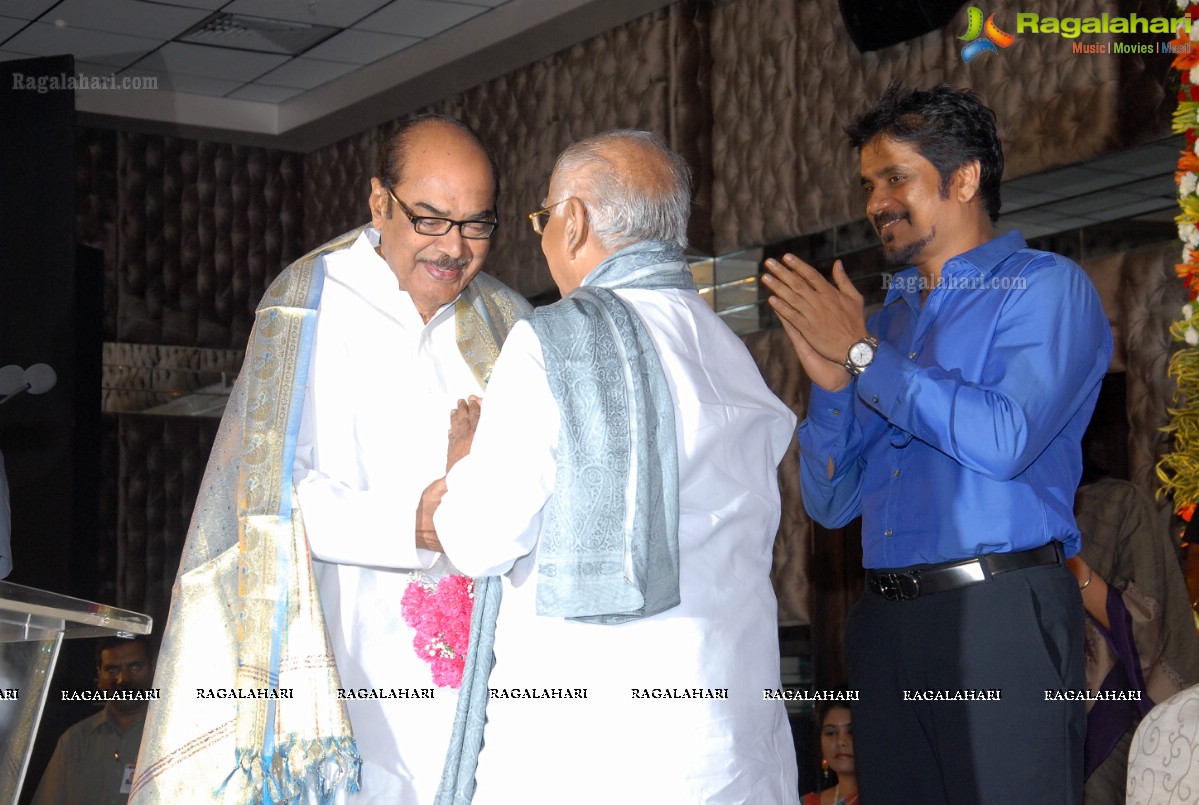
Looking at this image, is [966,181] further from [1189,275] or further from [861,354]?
[1189,275]

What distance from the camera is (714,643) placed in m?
2.10

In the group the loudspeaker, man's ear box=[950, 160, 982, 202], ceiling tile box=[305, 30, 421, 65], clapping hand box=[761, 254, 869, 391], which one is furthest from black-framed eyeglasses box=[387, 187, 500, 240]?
ceiling tile box=[305, 30, 421, 65]

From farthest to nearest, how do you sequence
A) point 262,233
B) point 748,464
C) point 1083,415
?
A: 1. point 262,233
2. point 1083,415
3. point 748,464

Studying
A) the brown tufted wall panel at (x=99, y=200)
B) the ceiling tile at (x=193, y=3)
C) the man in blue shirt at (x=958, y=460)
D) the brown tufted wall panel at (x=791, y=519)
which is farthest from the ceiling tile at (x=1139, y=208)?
the brown tufted wall panel at (x=99, y=200)

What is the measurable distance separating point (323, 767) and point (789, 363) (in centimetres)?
386

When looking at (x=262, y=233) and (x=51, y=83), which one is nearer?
(x=51, y=83)

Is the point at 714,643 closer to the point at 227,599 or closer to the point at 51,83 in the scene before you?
the point at 227,599

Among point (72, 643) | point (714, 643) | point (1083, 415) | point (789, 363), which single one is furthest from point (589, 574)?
point (72, 643)

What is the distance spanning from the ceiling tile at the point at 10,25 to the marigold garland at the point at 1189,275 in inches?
214

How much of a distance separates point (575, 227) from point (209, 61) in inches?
238

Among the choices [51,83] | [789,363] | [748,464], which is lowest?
[748,464]

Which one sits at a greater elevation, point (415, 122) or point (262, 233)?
point (262, 233)

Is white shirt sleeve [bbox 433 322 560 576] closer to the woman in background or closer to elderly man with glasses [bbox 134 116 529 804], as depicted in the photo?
elderly man with glasses [bbox 134 116 529 804]

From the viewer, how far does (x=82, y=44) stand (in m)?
7.24
